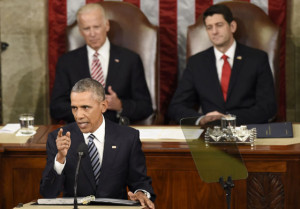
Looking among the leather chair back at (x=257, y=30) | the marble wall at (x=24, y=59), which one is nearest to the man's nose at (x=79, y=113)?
the leather chair back at (x=257, y=30)

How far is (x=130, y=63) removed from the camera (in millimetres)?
5590

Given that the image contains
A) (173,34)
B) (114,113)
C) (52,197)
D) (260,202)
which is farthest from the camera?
(173,34)

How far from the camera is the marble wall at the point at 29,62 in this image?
6.24 m

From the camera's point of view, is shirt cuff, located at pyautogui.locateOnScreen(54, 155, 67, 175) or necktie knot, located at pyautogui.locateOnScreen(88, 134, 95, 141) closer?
shirt cuff, located at pyautogui.locateOnScreen(54, 155, 67, 175)

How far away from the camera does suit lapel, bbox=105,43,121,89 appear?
5562mm

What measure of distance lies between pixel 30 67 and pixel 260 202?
309 cm

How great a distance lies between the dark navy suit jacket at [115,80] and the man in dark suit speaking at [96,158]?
6.10 feet

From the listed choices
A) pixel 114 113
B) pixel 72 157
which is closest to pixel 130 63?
pixel 114 113

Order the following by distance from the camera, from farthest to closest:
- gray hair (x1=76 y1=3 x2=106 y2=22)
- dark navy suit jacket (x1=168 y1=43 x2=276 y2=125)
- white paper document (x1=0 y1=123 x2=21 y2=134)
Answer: gray hair (x1=76 y1=3 x2=106 y2=22)
dark navy suit jacket (x1=168 y1=43 x2=276 y2=125)
white paper document (x1=0 y1=123 x2=21 y2=134)

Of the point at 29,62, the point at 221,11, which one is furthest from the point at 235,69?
the point at 29,62

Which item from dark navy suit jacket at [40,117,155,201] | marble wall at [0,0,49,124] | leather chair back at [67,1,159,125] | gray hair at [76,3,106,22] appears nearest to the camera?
dark navy suit jacket at [40,117,155,201]

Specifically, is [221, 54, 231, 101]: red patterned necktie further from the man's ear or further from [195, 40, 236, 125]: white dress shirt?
the man's ear

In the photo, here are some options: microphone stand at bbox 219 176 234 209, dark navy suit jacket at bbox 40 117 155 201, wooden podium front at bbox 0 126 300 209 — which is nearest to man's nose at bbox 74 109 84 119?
dark navy suit jacket at bbox 40 117 155 201

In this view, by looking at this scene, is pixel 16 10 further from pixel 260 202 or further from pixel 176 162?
pixel 260 202
